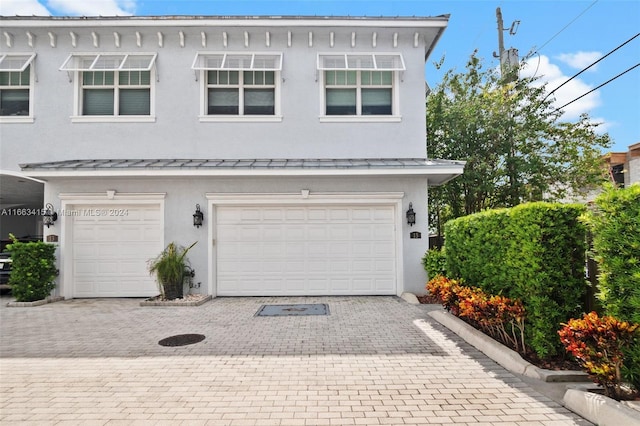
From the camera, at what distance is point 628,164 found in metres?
18.2

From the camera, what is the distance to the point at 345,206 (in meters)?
9.73

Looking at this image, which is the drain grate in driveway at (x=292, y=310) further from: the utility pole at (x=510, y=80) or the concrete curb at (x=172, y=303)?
the utility pole at (x=510, y=80)

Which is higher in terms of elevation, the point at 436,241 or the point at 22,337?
the point at 436,241

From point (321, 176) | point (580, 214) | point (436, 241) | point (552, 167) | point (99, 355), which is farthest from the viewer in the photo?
point (436, 241)

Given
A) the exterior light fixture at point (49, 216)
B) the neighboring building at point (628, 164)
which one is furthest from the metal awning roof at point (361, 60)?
the neighboring building at point (628, 164)

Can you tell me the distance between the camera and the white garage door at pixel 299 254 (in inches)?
379

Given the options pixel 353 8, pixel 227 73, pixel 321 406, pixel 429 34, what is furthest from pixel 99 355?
pixel 429 34

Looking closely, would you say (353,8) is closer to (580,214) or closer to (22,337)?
(580,214)

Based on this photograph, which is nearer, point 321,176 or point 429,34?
point 321,176

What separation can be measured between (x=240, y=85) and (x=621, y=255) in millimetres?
9175

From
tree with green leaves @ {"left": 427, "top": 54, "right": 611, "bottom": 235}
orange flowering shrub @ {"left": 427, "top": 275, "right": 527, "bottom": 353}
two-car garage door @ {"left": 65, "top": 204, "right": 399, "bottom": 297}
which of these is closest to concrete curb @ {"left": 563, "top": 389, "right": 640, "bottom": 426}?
orange flowering shrub @ {"left": 427, "top": 275, "right": 527, "bottom": 353}

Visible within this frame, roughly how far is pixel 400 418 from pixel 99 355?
4.16 metres

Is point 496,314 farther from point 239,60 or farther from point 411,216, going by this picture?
point 239,60

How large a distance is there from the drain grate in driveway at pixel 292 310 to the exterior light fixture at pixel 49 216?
19.4 ft
